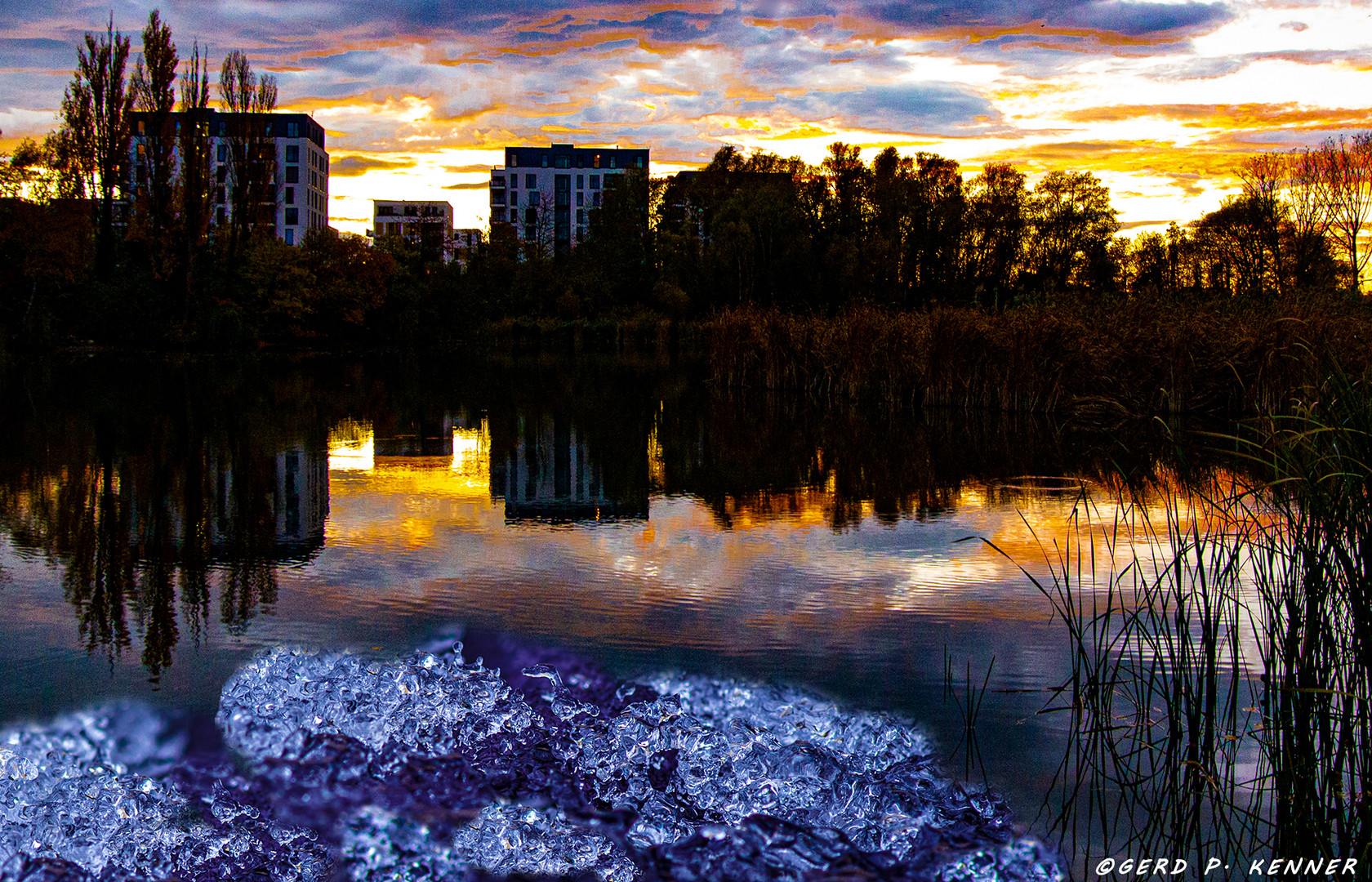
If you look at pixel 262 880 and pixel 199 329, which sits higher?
pixel 199 329

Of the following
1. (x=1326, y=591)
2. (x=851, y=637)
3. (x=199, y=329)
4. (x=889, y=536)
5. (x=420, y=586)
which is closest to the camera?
(x=1326, y=591)

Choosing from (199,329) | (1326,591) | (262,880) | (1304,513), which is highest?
(199,329)

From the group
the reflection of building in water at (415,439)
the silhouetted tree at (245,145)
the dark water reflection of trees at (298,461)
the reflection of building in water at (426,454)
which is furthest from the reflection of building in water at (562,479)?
the silhouetted tree at (245,145)

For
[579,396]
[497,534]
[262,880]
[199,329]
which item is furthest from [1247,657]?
[199,329]

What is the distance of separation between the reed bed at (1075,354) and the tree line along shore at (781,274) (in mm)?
48

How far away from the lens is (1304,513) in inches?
127

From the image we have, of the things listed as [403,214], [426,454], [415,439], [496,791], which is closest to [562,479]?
[426,454]

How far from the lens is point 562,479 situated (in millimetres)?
10352

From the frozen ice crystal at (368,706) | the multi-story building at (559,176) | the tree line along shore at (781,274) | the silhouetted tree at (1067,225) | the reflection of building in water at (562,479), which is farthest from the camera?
the multi-story building at (559,176)

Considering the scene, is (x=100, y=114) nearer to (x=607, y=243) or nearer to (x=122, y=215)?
(x=122, y=215)

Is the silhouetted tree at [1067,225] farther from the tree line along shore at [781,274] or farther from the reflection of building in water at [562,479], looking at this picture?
the reflection of building in water at [562,479]

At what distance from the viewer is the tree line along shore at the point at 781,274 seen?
14578 mm

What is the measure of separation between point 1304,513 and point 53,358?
1213 inches

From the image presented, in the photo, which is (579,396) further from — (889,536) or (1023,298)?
(889,536)
